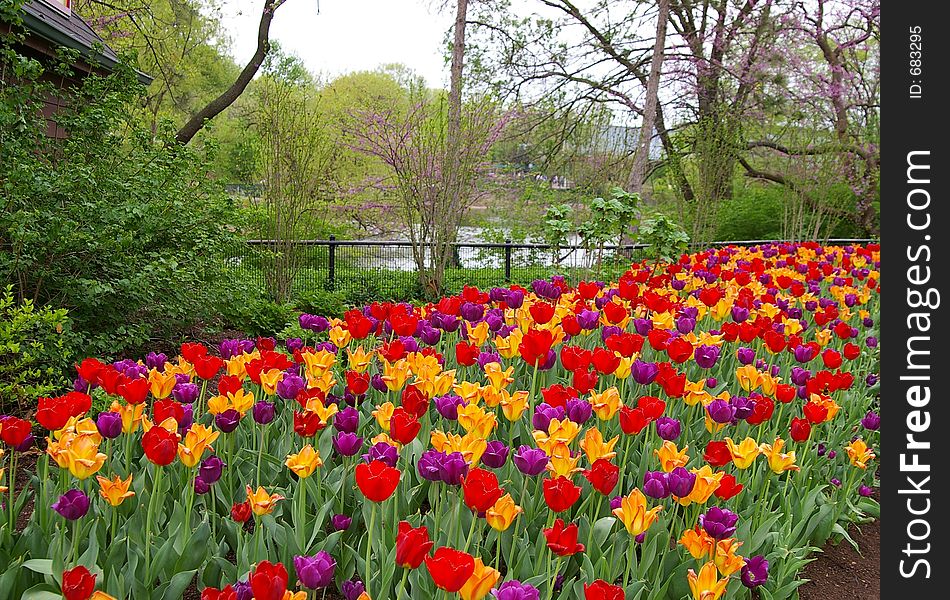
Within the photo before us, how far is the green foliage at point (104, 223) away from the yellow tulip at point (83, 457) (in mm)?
2779

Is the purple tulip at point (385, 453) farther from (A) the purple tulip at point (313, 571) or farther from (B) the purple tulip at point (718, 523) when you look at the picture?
(B) the purple tulip at point (718, 523)

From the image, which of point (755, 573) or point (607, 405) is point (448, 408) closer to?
point (607, 405)

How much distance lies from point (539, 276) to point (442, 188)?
279cm

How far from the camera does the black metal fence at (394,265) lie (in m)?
9.11

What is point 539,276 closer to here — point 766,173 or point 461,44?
point 461,44

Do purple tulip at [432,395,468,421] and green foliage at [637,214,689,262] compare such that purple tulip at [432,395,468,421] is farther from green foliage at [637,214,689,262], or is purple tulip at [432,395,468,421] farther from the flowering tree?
the flowering tree

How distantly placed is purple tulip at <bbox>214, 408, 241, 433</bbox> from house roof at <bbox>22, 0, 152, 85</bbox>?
4122 mm

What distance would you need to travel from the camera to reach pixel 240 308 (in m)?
6.47

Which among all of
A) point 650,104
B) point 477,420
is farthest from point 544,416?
point 650,104

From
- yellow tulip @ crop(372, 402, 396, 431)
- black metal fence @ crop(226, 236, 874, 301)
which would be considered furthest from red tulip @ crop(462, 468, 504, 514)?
black metal fence @ crop(226, 236, 874, 301)

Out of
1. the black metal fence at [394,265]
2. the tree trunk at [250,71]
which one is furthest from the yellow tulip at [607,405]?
the tree trunk at [250,71]

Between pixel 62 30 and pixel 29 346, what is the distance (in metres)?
3.51

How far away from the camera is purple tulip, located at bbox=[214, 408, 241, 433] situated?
2.17m

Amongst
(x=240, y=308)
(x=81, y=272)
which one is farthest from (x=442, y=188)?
(x=81, y=272)
